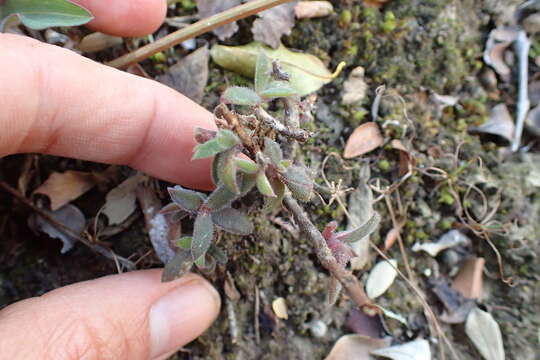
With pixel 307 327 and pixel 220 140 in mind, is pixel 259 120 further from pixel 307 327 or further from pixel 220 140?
pixel 307 327

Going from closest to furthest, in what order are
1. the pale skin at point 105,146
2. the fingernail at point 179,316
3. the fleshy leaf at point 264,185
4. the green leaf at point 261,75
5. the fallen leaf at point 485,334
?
the fleshy leaf at point 264,185 → the green leaf at point 261,75 → the pale skin at point 105,146 → the fingernail at point 179,316 → the fallen leaf at point 485,334

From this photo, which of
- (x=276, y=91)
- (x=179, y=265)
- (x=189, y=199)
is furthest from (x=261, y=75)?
(x=179, y=265)

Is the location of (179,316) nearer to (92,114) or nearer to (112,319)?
(112,319)

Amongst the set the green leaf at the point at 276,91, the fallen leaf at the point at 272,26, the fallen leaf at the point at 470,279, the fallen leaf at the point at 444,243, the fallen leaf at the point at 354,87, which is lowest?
the fallen leaf at the point at 470,279

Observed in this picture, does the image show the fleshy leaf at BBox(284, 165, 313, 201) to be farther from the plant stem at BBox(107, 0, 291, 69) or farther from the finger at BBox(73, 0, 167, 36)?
the finger at BBox(73, 0, 167, 36)

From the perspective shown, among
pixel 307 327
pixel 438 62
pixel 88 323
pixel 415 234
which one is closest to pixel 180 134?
pixel 88 323

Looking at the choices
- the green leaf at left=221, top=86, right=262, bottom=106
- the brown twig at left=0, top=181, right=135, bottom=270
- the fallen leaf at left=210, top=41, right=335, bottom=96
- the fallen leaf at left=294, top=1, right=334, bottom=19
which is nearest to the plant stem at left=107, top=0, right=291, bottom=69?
the fallen leaf at left=210, top=41, right=335, bottom=96

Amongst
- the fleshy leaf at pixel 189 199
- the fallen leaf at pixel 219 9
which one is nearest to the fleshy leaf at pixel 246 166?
the fleshy leaf at pixel 189 199

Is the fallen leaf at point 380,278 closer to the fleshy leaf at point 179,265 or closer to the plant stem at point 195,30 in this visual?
the fleshy leaf at point 179,265
